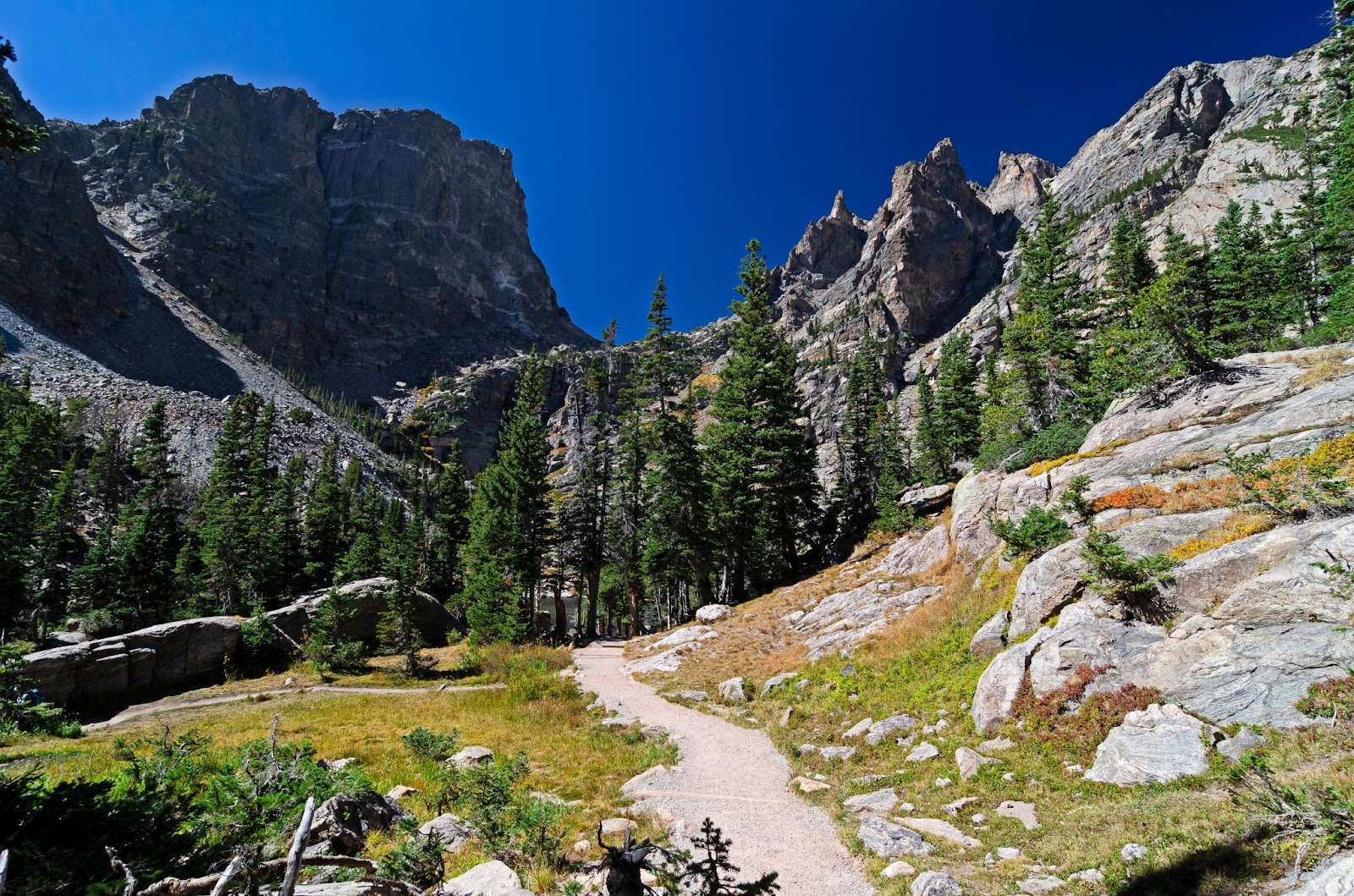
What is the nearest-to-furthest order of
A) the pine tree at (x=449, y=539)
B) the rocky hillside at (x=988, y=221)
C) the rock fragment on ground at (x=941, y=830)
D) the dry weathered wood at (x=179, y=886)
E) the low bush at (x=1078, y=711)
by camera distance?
the dry weathered wood at (x=179, y=886)
the rock fragment on ground at (x=941, y=830)
the low bush at (x=1078, y=711)
the pine tree at (x=449, y=539)
the rocky hillside at (x=988, y=221)

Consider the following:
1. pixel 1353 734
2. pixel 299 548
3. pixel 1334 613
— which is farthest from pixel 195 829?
pixel 299 548

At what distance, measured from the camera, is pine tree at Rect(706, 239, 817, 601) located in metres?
32.4

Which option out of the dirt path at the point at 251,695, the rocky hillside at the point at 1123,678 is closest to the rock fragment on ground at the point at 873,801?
the rocky hillside at the point at 1123,678

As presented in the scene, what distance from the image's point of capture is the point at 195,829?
568 centimetres

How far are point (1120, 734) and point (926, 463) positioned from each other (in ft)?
162

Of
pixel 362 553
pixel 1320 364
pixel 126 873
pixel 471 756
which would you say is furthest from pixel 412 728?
pixel 362 553

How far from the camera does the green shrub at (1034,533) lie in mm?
13602

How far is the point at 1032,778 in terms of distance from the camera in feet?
28.7

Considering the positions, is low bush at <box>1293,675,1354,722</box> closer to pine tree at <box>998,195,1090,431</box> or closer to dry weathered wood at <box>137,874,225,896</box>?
dry weathered wood at <box>137,874,225,896</box>

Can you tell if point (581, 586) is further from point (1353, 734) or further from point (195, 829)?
point (1353, 734)

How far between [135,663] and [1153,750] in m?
35.2

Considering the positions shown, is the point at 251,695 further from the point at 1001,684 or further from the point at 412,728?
the point at 1001,684

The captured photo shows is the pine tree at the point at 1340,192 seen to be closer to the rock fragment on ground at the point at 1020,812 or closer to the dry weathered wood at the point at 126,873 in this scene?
the rock fragment on ground at the point at 1020,812

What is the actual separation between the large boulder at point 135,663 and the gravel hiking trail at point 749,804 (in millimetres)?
22706
